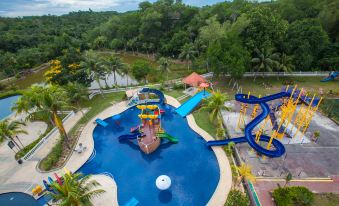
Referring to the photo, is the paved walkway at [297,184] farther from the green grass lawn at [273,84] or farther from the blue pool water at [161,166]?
the green grass lawn at [273,84]

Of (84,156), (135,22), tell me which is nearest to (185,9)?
(135,22)

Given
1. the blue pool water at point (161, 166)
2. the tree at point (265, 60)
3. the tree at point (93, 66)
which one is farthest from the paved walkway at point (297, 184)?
the tree at point (93, 66)

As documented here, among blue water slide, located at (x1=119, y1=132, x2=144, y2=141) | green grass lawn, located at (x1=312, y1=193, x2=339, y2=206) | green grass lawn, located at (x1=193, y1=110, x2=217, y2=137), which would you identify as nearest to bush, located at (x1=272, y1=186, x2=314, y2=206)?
green grass lawn, located at (x1=312, y1=193, x2=339, y2=206)

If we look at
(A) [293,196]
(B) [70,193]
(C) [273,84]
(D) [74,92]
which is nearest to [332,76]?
(C) [273,84]

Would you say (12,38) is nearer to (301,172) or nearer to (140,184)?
(140,184)

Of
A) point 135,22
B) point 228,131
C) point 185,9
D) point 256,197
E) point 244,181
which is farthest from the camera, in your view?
point 135,22

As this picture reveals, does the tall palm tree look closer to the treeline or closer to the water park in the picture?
the treeline
